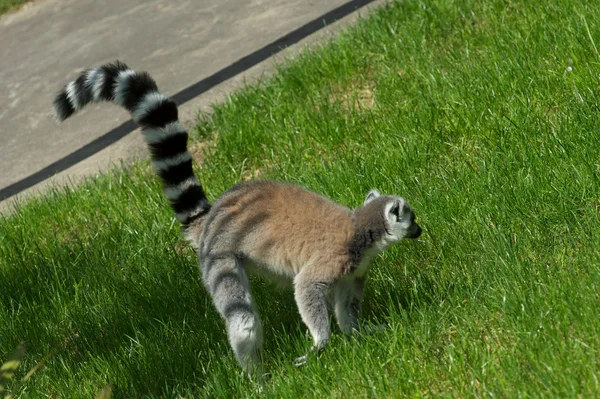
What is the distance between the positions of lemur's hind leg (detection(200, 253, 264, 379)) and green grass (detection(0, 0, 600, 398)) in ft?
0.31

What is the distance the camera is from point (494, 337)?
3.51 meters

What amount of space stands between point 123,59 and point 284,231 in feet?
14.9

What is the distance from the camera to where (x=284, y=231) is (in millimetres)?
4102

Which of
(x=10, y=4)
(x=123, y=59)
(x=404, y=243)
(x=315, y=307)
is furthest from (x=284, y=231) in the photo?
(x=10, y=4)

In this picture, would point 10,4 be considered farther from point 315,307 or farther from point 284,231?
point 315,307

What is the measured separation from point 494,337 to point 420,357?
1.03ft

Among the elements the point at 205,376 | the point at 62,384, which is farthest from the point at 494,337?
the point at 62,384

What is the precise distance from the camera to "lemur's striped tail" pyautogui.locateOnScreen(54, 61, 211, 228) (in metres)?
4.35

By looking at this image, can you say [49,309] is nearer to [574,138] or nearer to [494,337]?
[494,337]

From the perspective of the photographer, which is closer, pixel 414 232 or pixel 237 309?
pixel 237 309

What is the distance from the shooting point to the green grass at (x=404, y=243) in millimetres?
3504

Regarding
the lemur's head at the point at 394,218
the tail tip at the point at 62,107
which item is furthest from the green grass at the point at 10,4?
the lemur's head at the point at 394,218

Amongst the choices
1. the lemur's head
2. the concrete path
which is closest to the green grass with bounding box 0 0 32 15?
the concrete path

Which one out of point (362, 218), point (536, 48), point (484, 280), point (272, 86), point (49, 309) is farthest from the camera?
point (272, 86)
